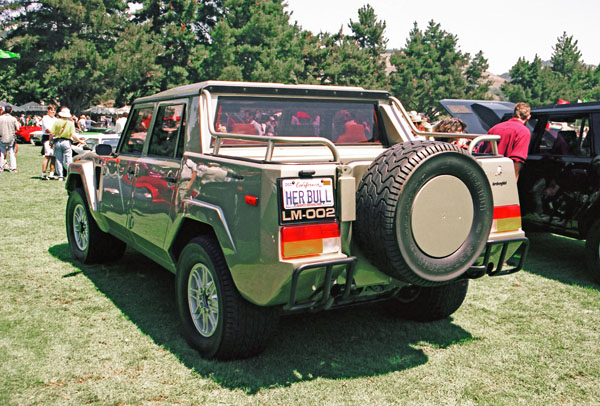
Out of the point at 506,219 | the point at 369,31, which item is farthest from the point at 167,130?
the point at 369,31

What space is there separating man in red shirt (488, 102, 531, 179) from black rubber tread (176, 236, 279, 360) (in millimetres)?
4227

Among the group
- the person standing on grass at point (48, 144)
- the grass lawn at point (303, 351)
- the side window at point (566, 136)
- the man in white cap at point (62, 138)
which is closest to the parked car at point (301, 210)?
the grass lawn at point (303, 351)

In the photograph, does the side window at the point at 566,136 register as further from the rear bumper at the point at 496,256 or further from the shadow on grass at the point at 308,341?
the shadow on grass at the point at 308,341

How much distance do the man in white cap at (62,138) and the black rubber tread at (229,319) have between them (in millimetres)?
9765

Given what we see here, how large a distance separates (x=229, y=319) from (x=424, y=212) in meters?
1.38

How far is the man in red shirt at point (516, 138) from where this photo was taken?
6402 millimetres

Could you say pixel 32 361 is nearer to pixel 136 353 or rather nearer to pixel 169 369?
pixel 136 353

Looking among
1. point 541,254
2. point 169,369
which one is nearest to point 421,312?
point 169,369

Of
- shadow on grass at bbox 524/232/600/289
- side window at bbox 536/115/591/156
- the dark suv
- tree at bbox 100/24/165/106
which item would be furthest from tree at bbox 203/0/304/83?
the dark suv

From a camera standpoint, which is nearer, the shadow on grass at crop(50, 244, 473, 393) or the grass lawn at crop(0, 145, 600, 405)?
the grass lawn at crop(0, 145, 600, 405)

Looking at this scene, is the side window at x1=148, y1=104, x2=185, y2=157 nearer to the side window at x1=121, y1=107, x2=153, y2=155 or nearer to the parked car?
the parked car

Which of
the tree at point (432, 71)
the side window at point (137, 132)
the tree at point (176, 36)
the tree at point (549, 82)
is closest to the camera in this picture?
the side window at point (137, 132)

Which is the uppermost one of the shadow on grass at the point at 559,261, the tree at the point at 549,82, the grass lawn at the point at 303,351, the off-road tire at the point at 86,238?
the tree at the point at 549,82

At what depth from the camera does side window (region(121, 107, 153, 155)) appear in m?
4.86
